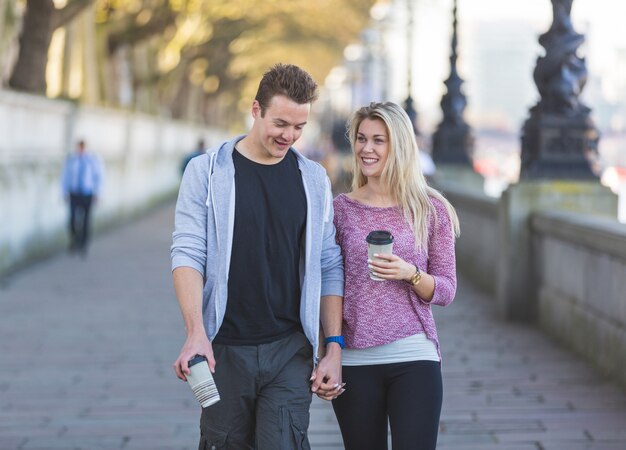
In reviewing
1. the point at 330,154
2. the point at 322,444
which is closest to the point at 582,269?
the point at 322,444

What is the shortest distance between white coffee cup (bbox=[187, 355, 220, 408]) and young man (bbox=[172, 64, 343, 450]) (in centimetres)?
15

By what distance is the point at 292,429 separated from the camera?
384cm

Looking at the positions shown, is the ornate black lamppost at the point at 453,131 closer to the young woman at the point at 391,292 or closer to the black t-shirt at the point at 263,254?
the young woman at the point at 391,292

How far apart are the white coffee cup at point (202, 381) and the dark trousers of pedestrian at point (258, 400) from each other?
19 cm

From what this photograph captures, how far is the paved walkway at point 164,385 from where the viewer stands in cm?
639

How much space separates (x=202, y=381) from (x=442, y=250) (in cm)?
101

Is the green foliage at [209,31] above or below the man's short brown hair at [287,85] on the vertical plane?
above

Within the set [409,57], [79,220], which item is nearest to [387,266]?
[79,220]

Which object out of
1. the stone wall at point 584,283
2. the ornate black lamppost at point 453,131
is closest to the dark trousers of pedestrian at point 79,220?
the ornate black lamppost at point 453,131

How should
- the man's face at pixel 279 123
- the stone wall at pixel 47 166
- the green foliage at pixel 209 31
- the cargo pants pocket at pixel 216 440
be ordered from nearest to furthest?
1. the man's face at pixel 279 123
2. the cargo pants pocket at pixel 216 440
3. the stone wall at pixel 47 166
4. the green foliage at pixel 209 31

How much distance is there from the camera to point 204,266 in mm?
3848

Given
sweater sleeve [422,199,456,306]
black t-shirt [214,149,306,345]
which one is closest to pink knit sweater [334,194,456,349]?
sweater sleeve [422,199,456,306]

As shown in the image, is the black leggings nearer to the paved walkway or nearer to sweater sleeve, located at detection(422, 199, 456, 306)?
sweater sleeve, located at detection(422, 199, 456, 306)

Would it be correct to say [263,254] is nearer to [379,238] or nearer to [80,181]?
[379,238]
